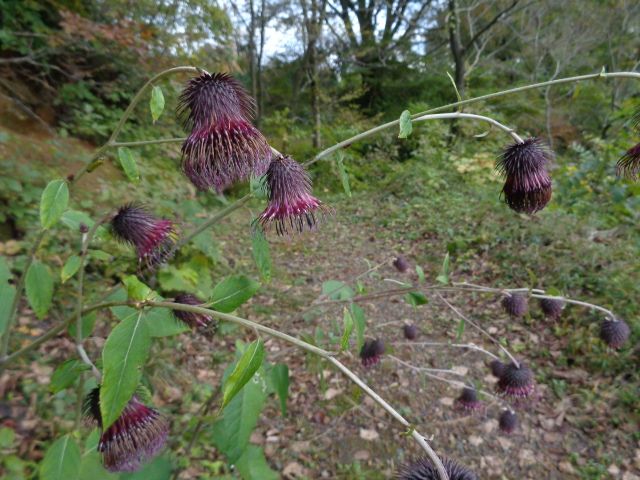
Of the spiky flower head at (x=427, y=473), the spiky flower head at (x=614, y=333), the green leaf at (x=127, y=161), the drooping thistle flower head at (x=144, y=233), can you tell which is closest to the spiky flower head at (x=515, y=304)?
the spiky flower head at (x=614, y=333)

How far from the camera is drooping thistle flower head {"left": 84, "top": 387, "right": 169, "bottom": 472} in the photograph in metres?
1.01

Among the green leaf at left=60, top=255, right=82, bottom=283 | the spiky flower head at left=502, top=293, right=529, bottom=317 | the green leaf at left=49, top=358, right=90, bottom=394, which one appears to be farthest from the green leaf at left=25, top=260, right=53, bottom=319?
the spiky flower head at left=502, top=293, right=529, bottom=317

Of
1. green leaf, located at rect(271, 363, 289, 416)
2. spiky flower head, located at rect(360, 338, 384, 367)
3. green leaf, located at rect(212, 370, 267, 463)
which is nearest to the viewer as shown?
green leaf, located at rect(212, 370, 267, 463)

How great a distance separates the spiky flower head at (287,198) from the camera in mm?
1005

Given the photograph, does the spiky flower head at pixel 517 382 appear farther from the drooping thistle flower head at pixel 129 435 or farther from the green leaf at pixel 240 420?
the drooping thistle flower head at pixel 129 435

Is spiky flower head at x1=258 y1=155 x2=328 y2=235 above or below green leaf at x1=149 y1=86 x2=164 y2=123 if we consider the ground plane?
below

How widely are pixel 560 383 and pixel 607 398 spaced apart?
328 millimetres

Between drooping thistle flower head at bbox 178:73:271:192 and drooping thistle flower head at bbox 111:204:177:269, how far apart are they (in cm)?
30

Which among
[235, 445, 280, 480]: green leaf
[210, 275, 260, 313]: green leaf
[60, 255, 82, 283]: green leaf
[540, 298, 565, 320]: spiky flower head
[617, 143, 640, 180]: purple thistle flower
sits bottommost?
[235, 445, 280, 480]: green leaf

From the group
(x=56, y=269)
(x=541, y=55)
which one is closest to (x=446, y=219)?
(x=56, y=269)

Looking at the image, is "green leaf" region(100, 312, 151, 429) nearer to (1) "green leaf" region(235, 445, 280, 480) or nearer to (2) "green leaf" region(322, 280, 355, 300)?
(1) "green leaf" region(235, 445, 280, 480)

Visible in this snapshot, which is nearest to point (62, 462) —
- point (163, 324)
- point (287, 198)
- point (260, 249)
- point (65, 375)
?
point (65, 375)

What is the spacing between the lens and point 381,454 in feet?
9.16

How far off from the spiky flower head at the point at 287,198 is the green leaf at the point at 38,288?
84cm
